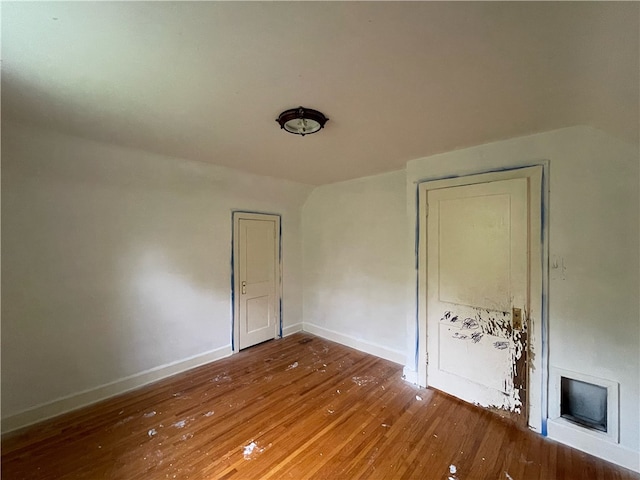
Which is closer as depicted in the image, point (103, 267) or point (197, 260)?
point (103, 267)

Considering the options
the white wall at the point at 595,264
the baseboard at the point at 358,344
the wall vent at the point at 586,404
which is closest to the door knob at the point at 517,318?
the white wall at the point at 595,264

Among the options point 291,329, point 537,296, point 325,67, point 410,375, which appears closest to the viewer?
point 325,67

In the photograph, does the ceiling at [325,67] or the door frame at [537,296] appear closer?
the ceiling at [325,67]

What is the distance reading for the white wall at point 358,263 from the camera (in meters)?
3.15

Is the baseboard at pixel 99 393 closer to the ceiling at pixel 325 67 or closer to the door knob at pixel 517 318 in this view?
the ceiling at pixel 325 67

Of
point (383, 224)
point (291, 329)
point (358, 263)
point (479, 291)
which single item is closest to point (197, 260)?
point (291, 329)

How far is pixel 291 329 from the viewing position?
4.14 m

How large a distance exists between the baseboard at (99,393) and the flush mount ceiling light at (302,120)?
9.29ft

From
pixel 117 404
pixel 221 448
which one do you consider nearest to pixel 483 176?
pixel 221 448

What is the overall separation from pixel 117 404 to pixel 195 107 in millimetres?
2687

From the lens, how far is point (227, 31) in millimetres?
989

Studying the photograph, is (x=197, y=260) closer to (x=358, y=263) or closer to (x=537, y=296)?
(x=358, y=263)

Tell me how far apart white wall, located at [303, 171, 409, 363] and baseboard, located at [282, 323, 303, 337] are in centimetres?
12

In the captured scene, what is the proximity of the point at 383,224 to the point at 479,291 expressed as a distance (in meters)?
1.34
